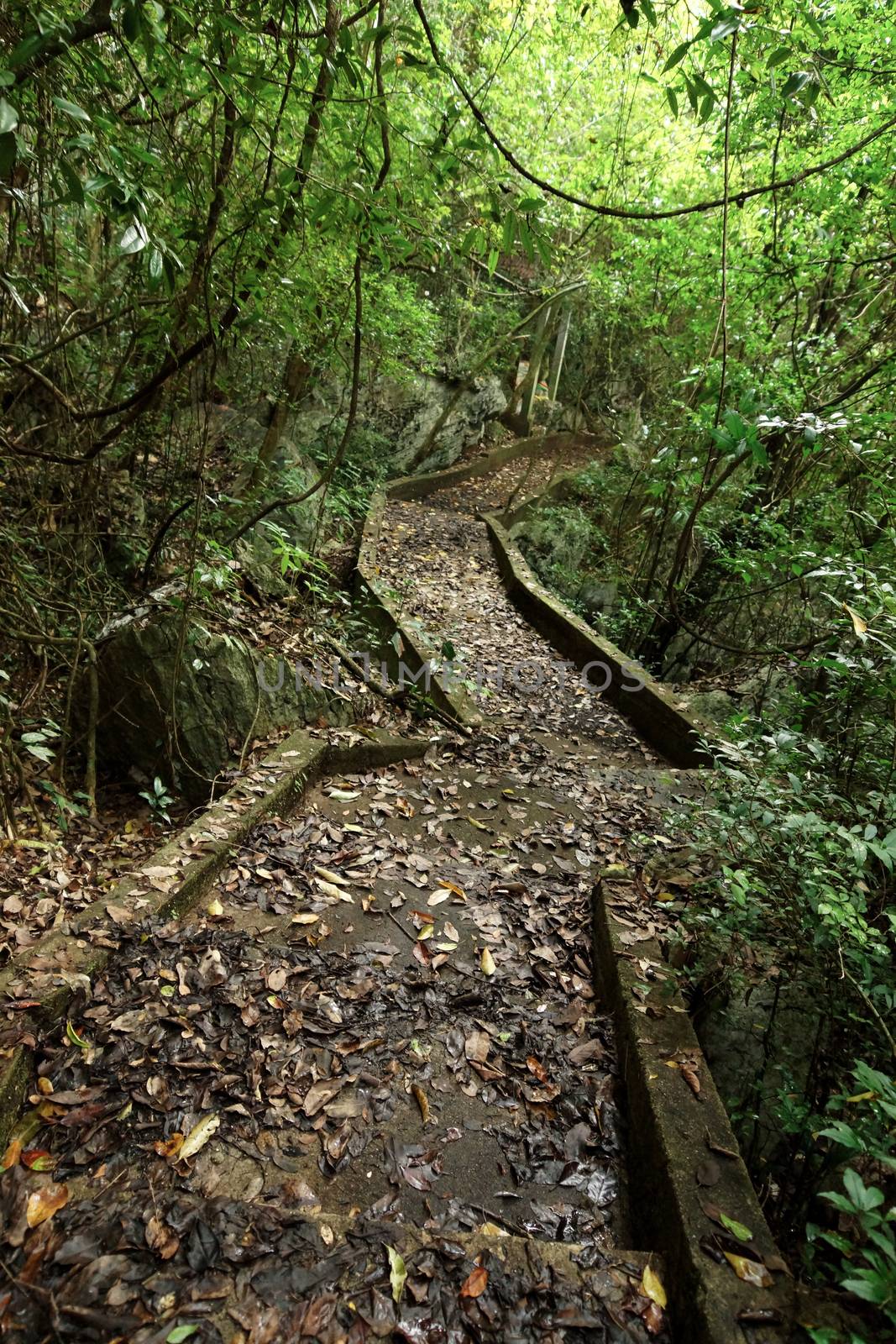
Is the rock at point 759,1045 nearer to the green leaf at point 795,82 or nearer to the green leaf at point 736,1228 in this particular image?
the green leaf at point 736,1228

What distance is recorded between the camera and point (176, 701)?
4426 mm

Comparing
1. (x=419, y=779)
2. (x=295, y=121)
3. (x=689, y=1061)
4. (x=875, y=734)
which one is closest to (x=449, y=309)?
(x=295, y=121)

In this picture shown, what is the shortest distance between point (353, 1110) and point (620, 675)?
5319 millimetres

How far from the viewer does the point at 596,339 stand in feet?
58.5

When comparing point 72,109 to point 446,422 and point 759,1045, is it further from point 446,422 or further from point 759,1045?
point 446,422

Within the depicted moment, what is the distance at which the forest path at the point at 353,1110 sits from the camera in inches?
69.8

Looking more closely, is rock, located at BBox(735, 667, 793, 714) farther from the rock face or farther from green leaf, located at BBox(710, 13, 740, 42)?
green leaf, located at BBox(710, 13, 740, 42)

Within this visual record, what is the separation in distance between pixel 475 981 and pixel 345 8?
5753 mm

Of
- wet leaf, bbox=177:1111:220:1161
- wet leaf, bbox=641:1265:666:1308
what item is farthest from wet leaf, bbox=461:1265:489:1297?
wet leaf, bbox=177:1111:220:1161

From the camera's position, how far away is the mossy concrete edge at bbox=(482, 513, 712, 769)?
5.73m

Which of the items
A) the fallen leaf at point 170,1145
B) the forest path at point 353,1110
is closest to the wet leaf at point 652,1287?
the forest path at point 353,1110

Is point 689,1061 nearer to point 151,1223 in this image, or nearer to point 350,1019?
point 350,1019

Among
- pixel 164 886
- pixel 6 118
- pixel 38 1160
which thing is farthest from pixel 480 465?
pixel 38 1160

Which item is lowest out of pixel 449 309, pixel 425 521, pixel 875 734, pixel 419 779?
pixel 419 779
